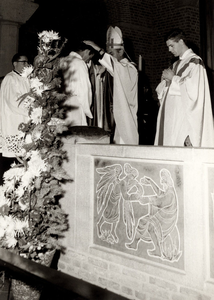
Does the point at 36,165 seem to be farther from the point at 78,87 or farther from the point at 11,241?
the point at 78,87

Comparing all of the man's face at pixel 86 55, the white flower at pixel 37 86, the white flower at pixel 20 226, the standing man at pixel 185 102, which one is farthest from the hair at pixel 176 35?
the white flower at pixel 20 226

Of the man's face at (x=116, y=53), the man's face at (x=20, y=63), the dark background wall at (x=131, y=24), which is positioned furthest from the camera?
the dark background wall at (x=131, y=24)

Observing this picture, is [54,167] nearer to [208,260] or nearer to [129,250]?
[129,250]

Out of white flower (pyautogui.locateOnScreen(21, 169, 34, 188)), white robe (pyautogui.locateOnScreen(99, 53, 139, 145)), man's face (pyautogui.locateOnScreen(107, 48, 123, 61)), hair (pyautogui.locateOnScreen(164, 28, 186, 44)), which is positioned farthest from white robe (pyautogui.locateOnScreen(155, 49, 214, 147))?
white flower (pyautogui.locateOnScreen(21, 169, 34, 188))

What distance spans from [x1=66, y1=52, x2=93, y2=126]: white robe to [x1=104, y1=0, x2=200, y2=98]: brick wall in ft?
18.5

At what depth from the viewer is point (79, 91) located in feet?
17.3

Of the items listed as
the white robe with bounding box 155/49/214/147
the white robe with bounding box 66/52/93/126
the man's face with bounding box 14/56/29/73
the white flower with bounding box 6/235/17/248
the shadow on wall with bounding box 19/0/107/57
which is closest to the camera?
the white flower with bounding box 6/235/17/248

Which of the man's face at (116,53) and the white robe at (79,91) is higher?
the man's face at (116,53)

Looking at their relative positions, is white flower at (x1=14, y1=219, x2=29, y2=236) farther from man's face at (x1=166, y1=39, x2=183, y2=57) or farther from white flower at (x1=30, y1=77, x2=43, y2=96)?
man's face at (x1=166, y1=39, x2=183, y2=57)

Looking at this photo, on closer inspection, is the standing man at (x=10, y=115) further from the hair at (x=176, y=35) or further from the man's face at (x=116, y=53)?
the hair at (x=176, y=35)

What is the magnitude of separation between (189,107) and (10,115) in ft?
7.92

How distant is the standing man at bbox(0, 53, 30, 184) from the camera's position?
16.8 ft

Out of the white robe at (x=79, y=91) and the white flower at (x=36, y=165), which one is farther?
the white robe at (x=79, y=91)

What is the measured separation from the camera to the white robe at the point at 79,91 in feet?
17.1
